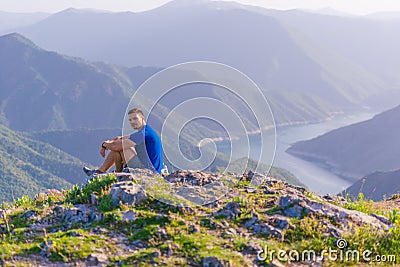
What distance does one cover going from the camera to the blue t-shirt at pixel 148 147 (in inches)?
470

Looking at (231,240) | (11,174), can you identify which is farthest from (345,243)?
(11,174)

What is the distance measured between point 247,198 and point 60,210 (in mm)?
4075

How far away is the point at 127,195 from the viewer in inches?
384

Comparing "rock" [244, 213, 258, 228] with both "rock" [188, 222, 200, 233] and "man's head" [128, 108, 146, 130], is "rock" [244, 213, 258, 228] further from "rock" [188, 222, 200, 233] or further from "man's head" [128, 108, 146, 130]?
"man's head" [128, 108, 146, 130]

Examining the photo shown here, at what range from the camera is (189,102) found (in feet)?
40.2

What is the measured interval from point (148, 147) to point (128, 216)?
11.3ft

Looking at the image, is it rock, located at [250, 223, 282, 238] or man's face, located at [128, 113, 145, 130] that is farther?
man's face, located at [128, 113, 145, 130]

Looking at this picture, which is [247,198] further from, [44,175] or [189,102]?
[44,175]

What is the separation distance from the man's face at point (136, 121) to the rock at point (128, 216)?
3.31 metres

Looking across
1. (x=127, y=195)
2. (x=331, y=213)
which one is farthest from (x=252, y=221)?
(x=127, y=195)

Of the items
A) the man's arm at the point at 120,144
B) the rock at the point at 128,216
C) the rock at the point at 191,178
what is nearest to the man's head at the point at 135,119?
the man's arm at the point at 120,144

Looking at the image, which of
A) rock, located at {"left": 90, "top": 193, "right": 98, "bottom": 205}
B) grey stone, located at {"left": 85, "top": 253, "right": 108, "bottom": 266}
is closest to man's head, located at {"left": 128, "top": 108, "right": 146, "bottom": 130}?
rock, located at {"left": 90, "top": 193, "right": 98, "bottom": 205}

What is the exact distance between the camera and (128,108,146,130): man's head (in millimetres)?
11984

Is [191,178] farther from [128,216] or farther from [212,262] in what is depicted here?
[212,262]
